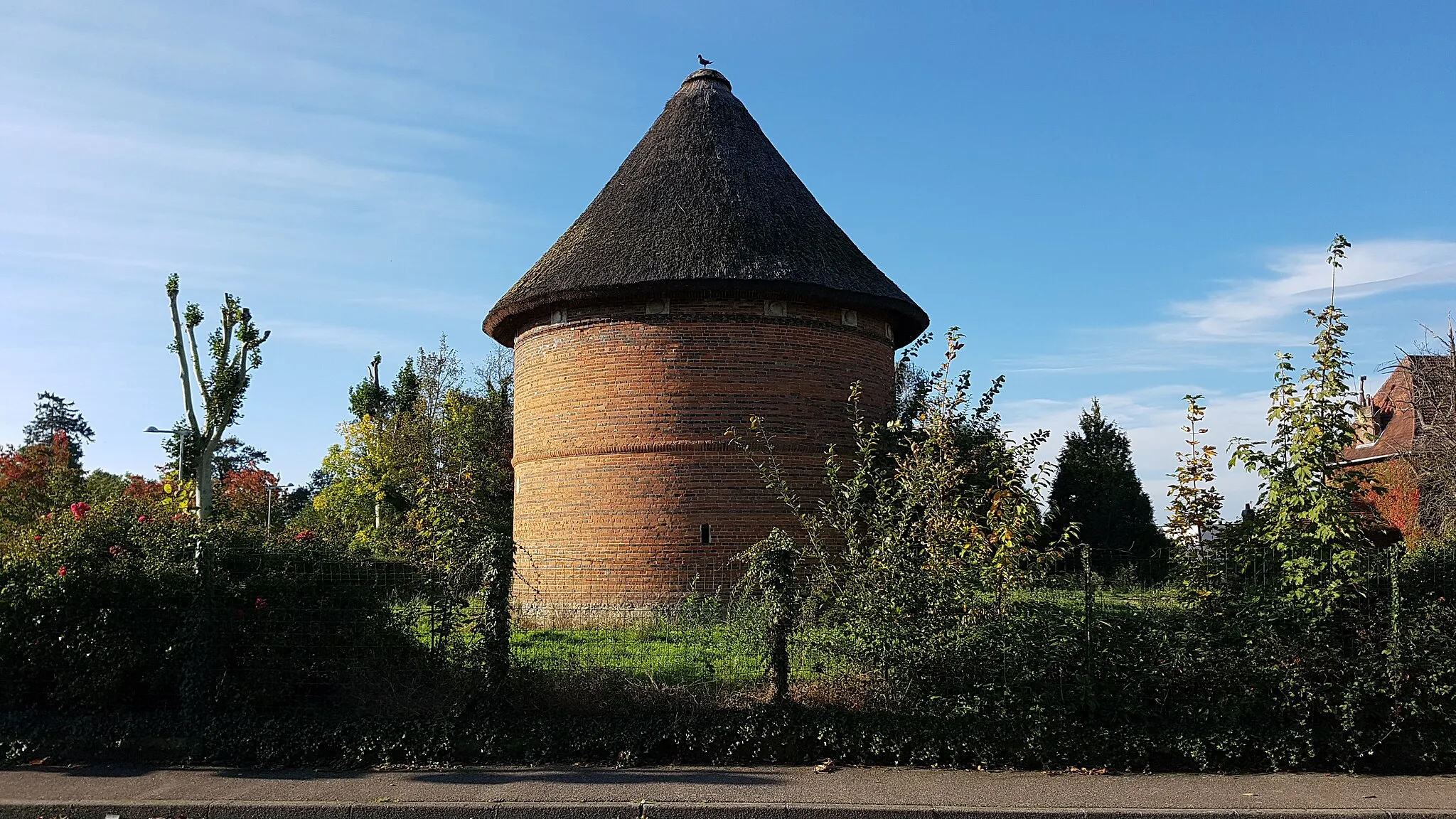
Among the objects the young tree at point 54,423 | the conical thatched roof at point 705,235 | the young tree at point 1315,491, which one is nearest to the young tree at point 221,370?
the conical thatched roof at point 705,235

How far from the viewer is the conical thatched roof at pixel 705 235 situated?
14.3 meters

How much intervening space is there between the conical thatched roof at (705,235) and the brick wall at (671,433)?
475 millimetres

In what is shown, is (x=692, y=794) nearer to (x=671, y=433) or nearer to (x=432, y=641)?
(x=432, y=641)

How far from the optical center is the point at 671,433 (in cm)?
1445

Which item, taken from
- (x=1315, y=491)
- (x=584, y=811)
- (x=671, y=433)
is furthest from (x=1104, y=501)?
(x=584, y=811)

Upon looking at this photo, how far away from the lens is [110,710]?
818cm

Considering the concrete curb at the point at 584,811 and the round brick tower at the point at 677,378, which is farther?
the round brick tower at the point at 677,378

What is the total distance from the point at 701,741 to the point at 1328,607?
190 inches

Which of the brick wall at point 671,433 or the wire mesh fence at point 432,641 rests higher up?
the brick wall at point 671,433

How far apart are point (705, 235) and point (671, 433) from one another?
2921 mm

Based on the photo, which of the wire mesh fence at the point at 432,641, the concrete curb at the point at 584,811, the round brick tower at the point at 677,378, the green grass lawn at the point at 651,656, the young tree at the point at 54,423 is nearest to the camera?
the concrete curb at the point at 584,811

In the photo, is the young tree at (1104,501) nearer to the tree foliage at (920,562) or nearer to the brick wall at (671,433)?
the brick wall at (671,433)

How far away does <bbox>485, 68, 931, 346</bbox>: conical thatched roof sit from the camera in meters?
14.3

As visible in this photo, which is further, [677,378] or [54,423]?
[54,423]
